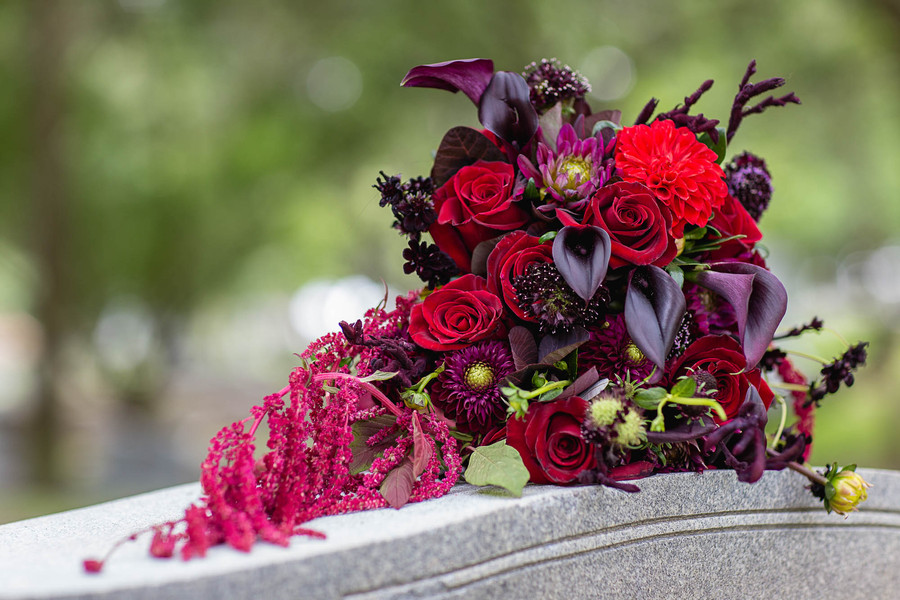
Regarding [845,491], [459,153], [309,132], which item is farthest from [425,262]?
[309,132]

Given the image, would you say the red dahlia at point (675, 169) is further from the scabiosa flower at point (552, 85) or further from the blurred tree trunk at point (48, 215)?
the blurred tree trunk at point (48, 215)

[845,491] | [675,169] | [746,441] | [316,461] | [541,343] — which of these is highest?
[675,169]

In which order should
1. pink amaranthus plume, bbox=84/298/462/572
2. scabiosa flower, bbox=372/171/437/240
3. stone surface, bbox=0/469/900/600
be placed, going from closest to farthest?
stone surface, bbox=0/469/900/600, pink amaranthus plume, bbox=84/298/462/572, scabiosa flower, bbox=372/171/437/240

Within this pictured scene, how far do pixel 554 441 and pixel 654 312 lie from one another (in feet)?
0.83

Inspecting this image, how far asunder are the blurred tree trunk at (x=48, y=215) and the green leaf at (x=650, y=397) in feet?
21.9

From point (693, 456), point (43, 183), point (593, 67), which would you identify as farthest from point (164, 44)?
point (693, 456)

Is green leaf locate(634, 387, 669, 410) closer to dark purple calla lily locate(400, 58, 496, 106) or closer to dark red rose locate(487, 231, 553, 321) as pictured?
dark red rose locate(487, 231, 553, 321)

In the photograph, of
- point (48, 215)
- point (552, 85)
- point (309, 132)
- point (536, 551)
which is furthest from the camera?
point (309, 132)

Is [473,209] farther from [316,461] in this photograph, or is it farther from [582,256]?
[316,461]

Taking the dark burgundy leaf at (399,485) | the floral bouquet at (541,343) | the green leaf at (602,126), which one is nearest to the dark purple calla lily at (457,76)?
the floral bouquet at (541,343)

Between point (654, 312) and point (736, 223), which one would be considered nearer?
point (654, 312)

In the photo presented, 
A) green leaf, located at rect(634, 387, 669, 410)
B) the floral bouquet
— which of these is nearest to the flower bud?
the floral bouquet

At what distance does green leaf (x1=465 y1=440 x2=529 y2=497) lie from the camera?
1.00 metres

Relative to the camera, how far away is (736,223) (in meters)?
1.33
